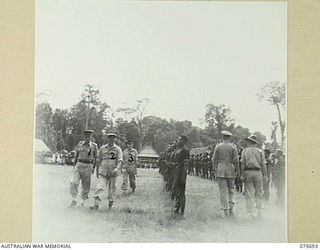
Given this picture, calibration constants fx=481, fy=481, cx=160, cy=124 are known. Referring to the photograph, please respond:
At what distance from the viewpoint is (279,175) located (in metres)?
2.77

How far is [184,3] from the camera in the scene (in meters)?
2.77

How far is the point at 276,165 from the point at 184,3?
3.51 ft

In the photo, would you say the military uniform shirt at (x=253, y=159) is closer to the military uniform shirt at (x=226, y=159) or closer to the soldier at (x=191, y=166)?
the military uniform shirt at (x=226, y=159)

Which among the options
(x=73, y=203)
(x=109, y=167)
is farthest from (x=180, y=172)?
(x=73, y=203)

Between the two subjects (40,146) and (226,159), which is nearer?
(40,146)

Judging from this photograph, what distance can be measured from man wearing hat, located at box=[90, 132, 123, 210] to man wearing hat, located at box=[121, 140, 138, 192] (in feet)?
0.10

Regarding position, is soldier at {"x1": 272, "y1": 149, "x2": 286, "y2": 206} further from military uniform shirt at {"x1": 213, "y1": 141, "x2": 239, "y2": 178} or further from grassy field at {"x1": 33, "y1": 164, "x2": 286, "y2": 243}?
military uniform shirt at {"x1": 213, "y1": 141, "x2": 239, "y2": 178}

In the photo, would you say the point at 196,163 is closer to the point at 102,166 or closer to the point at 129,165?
the point at 129,165

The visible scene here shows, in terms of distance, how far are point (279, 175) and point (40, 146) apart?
1371 millimetres

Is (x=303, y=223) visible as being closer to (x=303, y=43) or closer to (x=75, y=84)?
(x=303, y=43)

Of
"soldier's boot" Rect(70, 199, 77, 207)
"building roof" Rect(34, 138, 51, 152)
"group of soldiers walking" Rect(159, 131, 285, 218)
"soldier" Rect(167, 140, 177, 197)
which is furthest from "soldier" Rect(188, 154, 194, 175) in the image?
"building roof" Rect(34, 138, 51, 152)

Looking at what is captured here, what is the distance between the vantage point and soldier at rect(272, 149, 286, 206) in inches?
109

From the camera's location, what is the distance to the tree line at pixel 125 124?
2.73 metres

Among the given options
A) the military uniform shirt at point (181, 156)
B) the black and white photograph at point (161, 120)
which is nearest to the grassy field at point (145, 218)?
the black and white photograph at point (161, 120)
